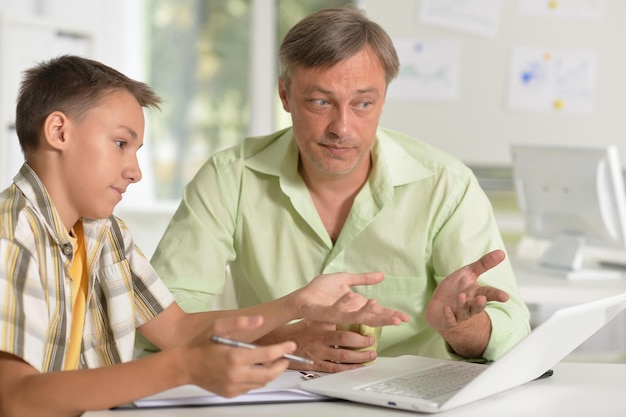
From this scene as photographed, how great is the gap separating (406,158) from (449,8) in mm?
2305

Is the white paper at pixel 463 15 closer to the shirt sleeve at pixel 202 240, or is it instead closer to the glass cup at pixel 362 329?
the shirt sleeve at pixel 202 240

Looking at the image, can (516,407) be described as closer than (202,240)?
Yes

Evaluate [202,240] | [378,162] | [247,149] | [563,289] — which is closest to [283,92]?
[247,149]

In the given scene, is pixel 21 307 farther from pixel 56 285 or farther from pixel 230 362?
pixel 230 362

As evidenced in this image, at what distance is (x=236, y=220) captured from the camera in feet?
6.58

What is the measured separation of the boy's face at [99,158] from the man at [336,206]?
48cm

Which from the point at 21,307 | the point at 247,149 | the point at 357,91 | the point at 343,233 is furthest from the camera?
the point at 247,149

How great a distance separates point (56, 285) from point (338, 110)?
73cm

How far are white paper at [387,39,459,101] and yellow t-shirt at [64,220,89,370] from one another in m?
2.85

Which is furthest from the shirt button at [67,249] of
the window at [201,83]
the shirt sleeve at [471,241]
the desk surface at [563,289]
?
the window at [201,83]

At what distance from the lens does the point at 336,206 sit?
200cm

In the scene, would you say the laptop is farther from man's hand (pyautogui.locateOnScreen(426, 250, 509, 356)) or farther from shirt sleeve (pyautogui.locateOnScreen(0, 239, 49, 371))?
shirt sleeve (pyautogui.locateOnScreen(0, 239, 49, 371))

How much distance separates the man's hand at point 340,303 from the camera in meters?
1.39

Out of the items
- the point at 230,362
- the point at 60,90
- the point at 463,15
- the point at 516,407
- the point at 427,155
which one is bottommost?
the point at 516,407
